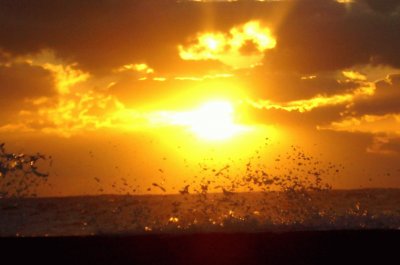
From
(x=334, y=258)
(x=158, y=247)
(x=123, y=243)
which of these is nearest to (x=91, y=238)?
(x=123, y=243)

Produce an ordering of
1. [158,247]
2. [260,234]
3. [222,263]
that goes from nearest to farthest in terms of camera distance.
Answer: [222,263] < [158,247] < [260,234]

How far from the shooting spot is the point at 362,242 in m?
19.3

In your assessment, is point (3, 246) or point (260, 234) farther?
point (260, 234)

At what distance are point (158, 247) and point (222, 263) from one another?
357cm

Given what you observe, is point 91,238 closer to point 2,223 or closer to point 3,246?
point 3,246

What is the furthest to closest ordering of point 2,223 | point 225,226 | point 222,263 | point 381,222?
point 2,223 < point 381,222 < point 225,226 < point 222,263

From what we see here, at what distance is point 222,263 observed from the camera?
16078 millimetres

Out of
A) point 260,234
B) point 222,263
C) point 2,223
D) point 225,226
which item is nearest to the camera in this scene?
point 222,263

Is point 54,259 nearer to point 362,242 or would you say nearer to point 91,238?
point 91,238

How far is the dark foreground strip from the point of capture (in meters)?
16.7

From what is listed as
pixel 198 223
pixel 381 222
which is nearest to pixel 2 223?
pixel 198 223

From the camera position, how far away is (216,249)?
18.5 metres

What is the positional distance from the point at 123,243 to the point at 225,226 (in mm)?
9785

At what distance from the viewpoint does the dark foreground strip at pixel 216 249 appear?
16.7m
